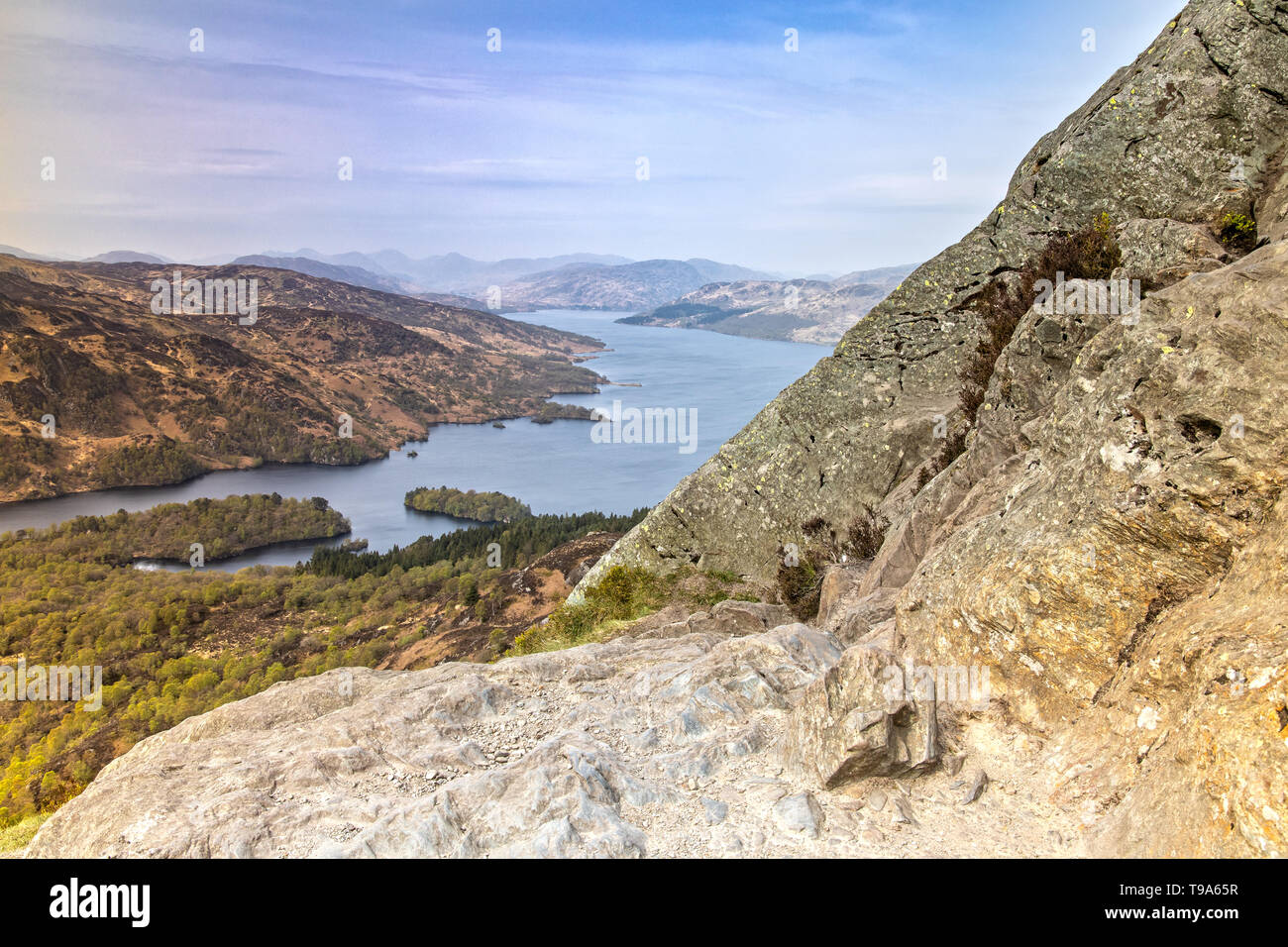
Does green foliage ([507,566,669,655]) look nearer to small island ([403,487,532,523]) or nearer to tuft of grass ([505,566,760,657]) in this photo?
tuft of grass ([505,566,760,657])

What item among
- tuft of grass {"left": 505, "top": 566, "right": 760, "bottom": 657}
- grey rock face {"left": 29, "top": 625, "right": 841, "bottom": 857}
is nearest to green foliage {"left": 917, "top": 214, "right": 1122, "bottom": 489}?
tuft of grass {"left": 505, "top": 566, "right": 760, "bottom": 657}

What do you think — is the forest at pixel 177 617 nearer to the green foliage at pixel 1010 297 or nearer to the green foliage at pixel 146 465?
the green foliage at pixel 1010 297

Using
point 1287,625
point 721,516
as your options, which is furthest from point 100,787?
point 721,516

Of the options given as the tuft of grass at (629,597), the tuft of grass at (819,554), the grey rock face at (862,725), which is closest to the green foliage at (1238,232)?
the tuft of grass at (819,554)

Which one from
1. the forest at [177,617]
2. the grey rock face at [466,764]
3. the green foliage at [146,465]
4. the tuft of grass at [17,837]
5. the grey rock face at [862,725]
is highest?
the grey rock face at [862,725]

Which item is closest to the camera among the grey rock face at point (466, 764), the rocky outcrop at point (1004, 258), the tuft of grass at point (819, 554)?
the grey rock face at point (466, 764)

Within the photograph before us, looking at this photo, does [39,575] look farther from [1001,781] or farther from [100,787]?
Answer: [1001,781]

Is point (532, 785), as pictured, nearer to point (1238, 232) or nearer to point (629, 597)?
point (629, 597)
